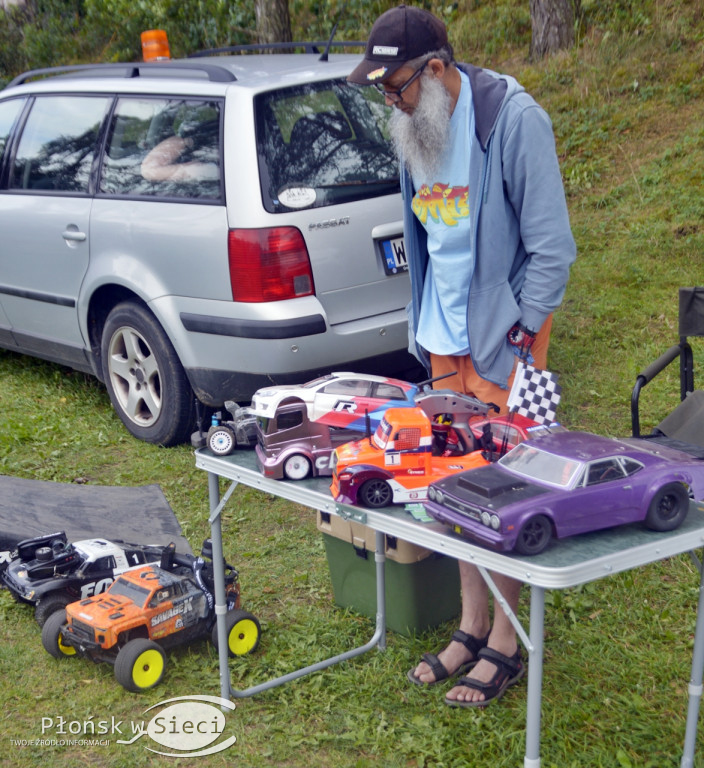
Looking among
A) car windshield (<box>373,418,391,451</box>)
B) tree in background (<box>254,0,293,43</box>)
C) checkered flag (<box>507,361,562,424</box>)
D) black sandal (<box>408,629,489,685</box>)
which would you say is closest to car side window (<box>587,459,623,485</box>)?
checkered flag (<box>507,361,562,424</box>)

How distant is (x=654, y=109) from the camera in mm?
8898

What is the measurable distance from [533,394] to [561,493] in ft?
1.76

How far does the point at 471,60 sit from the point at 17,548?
9.10 m

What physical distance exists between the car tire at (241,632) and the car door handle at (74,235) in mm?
2578

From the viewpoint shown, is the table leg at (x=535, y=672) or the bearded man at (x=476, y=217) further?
the bearded man at (x=476, y=217)

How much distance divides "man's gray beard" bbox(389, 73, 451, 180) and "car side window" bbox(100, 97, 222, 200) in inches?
70.2

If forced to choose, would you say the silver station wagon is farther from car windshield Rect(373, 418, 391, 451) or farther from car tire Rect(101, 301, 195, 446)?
car windshield Rect(373, 418, 391, 451)

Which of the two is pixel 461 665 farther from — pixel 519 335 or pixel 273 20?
pixel 273 20

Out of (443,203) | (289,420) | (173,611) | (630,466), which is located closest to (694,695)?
(630,466)

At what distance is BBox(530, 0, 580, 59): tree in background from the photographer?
10109 millimetres

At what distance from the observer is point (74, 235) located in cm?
517

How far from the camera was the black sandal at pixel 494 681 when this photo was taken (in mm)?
2975

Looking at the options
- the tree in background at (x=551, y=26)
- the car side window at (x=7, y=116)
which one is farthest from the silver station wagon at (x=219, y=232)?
the tree in background at (x=551, y=26)

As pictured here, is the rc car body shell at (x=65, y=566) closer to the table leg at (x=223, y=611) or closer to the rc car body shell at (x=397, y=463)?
the table leg at (x=223, y=611)
